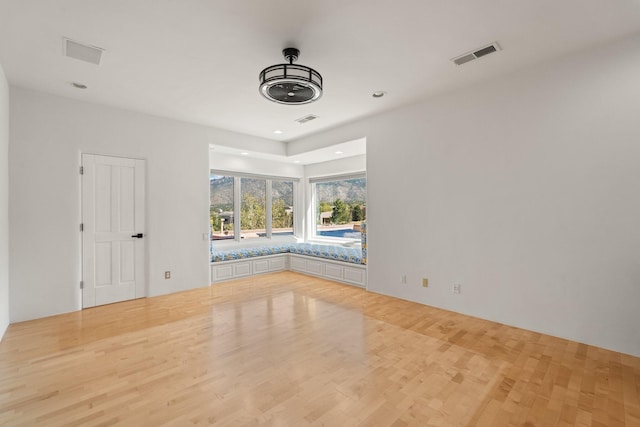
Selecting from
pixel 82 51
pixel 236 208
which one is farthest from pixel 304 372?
pixel 236 208

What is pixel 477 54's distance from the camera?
9.39 feet

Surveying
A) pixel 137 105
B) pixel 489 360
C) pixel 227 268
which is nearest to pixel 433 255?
pixel 489 360

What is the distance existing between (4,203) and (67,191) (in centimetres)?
64

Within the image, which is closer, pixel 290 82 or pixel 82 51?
pixel 290 82

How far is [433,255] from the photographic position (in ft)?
13.0

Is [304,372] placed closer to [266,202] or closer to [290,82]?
[290,82]

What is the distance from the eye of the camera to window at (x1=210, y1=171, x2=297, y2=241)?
618 cm

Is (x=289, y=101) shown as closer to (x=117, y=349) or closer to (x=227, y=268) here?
(x=117, y=349)

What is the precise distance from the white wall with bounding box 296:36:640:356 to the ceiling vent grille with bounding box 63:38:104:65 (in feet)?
11.7

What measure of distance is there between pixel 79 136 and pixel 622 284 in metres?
6.28

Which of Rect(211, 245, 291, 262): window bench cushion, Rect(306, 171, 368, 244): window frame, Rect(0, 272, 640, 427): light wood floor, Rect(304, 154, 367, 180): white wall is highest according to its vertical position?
Answer: Rect(304, 154, 367, 180): white wall

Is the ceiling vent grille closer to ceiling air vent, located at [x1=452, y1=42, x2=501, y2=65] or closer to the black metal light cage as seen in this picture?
the black metal light cage

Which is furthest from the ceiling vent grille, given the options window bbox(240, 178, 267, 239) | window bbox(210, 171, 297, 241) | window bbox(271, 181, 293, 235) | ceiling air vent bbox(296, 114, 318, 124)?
window bbox(271, 181, 293, 235)

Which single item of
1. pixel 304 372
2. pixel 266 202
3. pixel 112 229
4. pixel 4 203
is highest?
pixel 266 202
